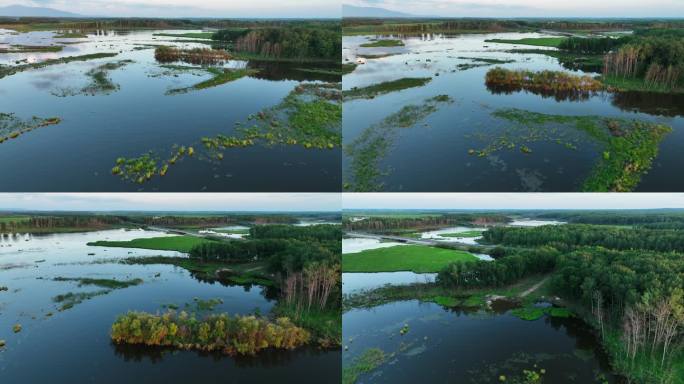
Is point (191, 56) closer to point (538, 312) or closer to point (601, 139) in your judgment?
point (601, 139)

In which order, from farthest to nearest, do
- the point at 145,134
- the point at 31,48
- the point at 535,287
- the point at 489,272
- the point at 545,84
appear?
the point at 31,48 → the point at 545,84 → the point at 535,287 → the point at 489,272 → the point at 145,134

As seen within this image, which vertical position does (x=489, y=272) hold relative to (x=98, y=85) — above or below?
below

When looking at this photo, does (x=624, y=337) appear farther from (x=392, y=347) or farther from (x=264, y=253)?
(x=264, y=253)

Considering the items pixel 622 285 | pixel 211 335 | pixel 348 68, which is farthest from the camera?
pixel 348 68

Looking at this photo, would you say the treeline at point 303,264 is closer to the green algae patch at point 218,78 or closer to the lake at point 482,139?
the lake at point 482,139

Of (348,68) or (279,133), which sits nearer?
(279,133)

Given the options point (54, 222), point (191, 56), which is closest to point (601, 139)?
point (191, 56)
